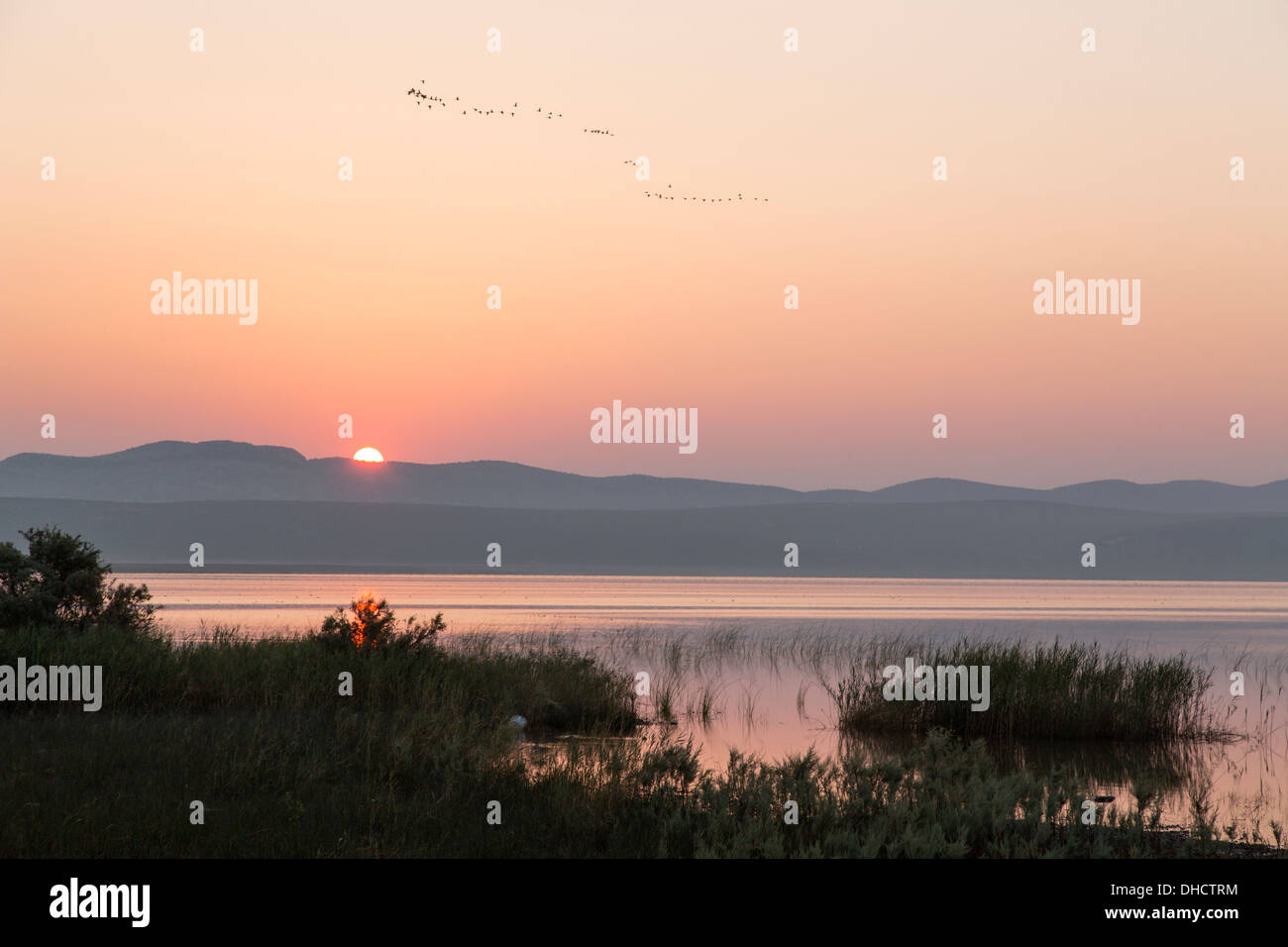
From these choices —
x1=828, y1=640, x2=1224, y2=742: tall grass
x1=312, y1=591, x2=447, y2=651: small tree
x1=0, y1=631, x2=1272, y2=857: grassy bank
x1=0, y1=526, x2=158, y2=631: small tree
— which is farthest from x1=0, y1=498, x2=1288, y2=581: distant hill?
x1=0, y1=631, x2=1272, y2=857: grassy bank


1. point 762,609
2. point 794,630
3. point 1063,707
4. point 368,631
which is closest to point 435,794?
point 368,631

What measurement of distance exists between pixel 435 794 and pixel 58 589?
466 inches

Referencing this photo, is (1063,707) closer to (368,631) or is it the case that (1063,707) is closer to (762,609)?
(368,631)

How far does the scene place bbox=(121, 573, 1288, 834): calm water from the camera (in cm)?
2041

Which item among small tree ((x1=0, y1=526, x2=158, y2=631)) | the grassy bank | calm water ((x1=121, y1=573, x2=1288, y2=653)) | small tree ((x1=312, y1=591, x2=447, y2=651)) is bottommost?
calm water ((x1=121, y1=573, x2=1288, y2=653))

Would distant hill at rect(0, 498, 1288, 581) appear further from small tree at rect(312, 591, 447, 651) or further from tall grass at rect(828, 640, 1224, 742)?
small tree at rect(312, 591, 447, 651)

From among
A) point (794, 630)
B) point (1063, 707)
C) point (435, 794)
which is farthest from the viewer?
point (794, 630)

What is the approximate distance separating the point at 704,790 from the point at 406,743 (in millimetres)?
3865

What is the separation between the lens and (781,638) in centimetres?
3944

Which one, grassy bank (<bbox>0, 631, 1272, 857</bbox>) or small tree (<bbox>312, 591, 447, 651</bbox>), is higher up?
small tree (<bbox>312, 591, 447, 651</bbox>)

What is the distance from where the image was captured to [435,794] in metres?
12.4

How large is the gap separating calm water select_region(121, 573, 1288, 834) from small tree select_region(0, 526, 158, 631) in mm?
5240

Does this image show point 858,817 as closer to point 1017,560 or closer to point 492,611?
point 492,611

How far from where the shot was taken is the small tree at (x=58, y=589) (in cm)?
1972
